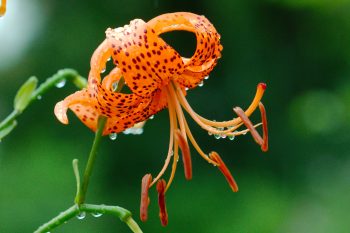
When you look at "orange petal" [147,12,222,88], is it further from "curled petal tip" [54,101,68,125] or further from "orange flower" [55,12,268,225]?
"curled petal tip" [54,101,68,125]

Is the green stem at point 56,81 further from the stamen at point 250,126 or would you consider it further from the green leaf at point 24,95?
the stamen at point 250,126

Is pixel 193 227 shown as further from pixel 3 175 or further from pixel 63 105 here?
pixel 63 105

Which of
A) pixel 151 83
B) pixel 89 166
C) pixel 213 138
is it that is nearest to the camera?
pixel 89 166

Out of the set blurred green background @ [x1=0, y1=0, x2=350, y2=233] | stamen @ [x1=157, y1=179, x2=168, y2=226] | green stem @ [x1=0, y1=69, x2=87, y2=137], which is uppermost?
green stem @ [x1=0, y1=69, x2=87, y2=137]

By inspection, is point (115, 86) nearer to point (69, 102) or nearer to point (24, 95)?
point (69, 102)

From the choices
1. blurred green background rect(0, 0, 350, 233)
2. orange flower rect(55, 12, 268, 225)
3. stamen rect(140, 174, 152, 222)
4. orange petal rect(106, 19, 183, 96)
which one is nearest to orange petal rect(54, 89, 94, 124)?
orange flower rect(55, 12, 268, 225)

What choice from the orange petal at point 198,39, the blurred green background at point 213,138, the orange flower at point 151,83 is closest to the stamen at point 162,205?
the orange flower at point 151,83

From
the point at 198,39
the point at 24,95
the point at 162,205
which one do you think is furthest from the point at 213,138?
the point at 24,95
